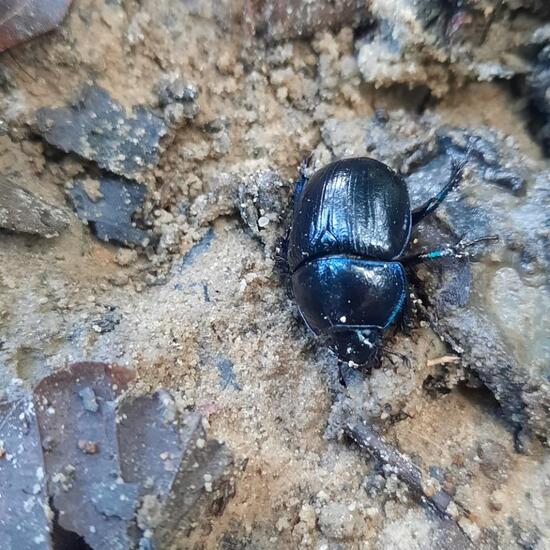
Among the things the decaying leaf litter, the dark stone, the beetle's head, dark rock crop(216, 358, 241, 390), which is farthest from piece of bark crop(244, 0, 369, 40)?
the dark stone

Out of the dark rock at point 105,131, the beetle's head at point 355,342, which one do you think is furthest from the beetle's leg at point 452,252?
the dark rock at point 105,131

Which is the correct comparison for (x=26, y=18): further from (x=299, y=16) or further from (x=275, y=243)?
(x=275, y=243)

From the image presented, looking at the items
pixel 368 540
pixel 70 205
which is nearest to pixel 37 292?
pixel 70 205

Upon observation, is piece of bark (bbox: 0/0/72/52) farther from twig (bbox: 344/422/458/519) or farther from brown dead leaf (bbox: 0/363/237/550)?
twig (bbox: 344/422/458/519)

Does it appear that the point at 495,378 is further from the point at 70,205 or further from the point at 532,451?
the point at 70,205

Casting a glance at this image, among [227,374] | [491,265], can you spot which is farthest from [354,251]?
[227,374]
